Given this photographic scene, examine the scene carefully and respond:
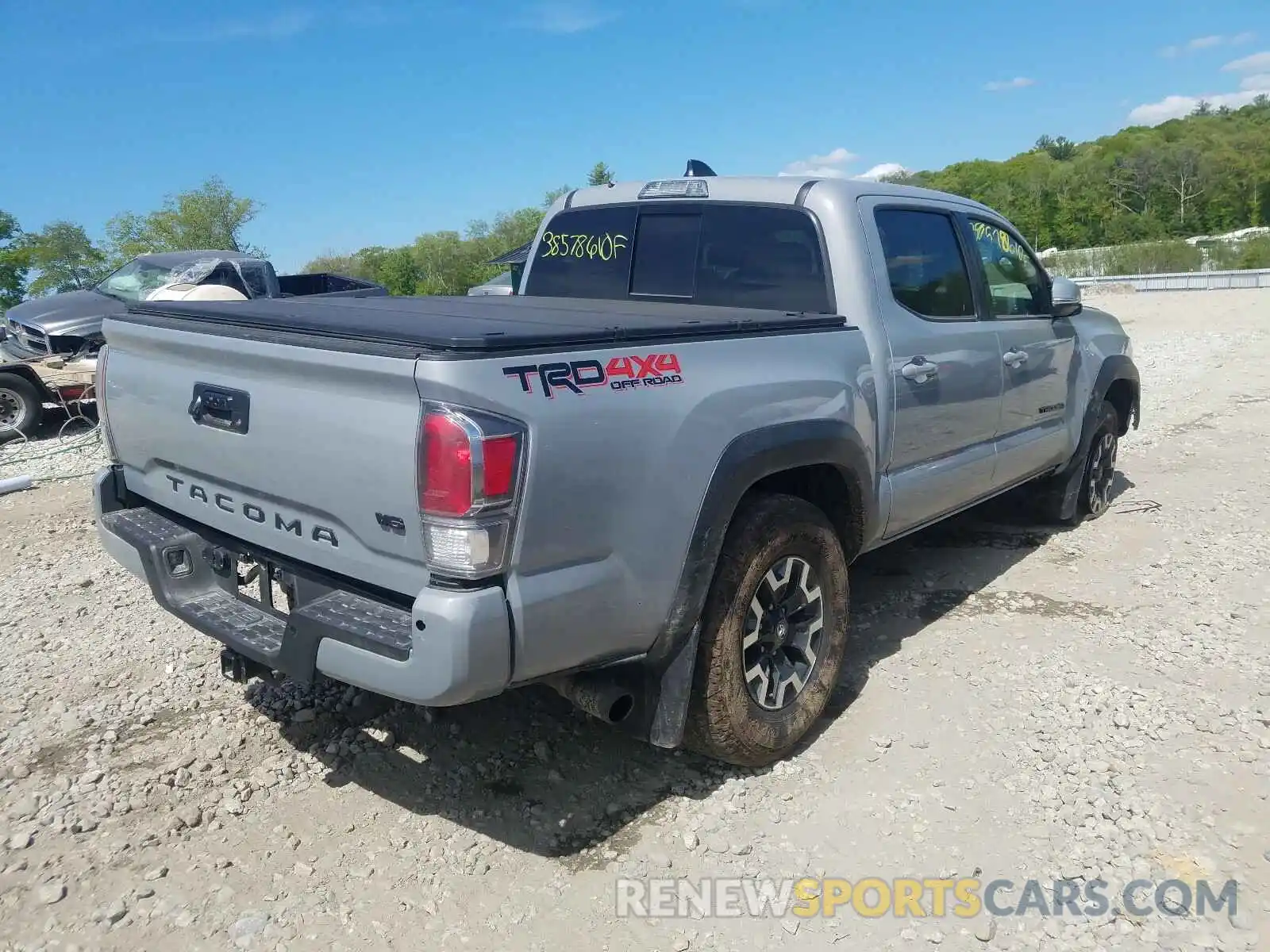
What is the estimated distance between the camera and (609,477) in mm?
2570

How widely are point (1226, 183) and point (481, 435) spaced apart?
283ft

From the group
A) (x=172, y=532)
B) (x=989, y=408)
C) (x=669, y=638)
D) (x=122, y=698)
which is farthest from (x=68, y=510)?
(x=989, y=408)

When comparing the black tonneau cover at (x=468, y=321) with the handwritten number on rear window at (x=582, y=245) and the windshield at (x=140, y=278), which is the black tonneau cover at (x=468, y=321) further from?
the windshield at (x=140, y=278)

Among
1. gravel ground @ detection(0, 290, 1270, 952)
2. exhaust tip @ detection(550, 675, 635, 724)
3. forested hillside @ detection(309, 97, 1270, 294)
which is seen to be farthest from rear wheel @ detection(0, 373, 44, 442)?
forested hillside @ detection(309, 97, 1270, 294)

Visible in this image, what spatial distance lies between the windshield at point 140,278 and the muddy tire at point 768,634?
388 inches

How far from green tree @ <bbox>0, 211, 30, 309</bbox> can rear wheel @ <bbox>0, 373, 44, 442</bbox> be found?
4694 cm

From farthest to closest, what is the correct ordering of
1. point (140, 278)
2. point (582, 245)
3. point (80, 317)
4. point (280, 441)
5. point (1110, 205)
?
point (1110, 205) → point (140, 278) → point (80, 317) → point (582, 245) → point (280, 441)

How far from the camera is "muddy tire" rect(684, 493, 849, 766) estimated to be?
304 cm

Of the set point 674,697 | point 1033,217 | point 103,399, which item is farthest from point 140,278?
point 1033,217

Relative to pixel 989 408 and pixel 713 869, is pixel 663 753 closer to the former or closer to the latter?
pixel 713 869

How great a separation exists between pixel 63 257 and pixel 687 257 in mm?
56253

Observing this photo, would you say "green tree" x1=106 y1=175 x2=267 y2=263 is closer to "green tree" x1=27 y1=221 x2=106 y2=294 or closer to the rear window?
"green tree" x1=27 y1=221 x2=106 y2=294

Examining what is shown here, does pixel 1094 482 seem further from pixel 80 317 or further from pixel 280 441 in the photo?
pixel 80 317

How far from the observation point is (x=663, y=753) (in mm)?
3512
